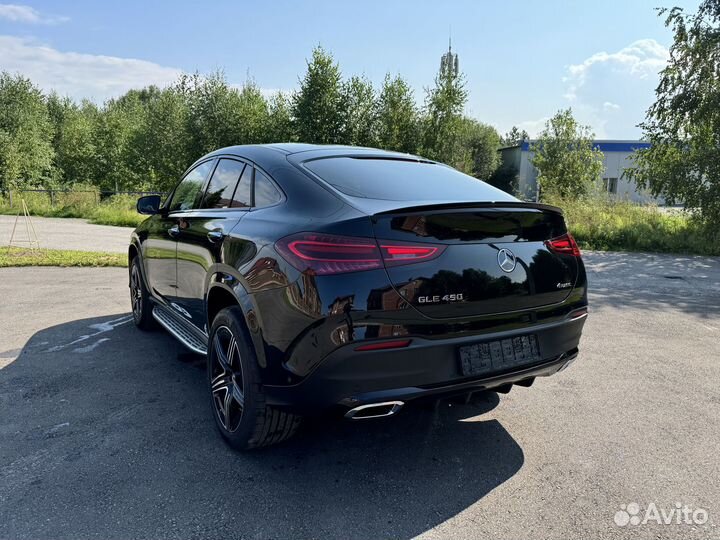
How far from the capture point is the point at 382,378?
2.39 meters

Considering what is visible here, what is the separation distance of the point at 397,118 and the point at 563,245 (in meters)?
29.3

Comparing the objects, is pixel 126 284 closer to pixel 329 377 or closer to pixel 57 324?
pixel 57 324

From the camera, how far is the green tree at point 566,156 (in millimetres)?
31938

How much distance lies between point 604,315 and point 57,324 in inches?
254

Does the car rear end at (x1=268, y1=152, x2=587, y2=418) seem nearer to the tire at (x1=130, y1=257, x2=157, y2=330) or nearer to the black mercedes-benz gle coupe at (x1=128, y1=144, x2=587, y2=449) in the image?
the black mercedes-benz gle coupe at (x1=128, y1=144, x2=587, y2=449)

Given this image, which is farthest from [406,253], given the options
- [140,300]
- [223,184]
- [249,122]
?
[249,122]

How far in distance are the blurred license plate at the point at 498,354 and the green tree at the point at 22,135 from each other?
1335 inches

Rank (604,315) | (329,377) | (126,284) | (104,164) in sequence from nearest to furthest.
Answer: (329,377)
(604,315)
(126,284)
(104,164)

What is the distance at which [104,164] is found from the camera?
143 feet

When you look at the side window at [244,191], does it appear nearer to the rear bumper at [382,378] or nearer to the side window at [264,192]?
the side window at [264,192]

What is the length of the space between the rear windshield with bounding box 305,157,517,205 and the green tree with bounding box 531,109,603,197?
30046 millimetres

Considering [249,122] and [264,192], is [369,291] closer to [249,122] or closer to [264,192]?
[264,192]

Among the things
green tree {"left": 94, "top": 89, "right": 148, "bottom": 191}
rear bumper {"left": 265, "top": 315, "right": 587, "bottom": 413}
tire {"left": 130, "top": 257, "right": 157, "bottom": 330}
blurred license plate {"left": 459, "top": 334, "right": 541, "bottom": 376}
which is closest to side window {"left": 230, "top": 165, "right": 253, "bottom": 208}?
rear bumper {"left": 265, "top": 315, "right": 587, "bottom": 413}

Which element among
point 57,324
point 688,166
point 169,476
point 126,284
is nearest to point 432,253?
point 169,476
